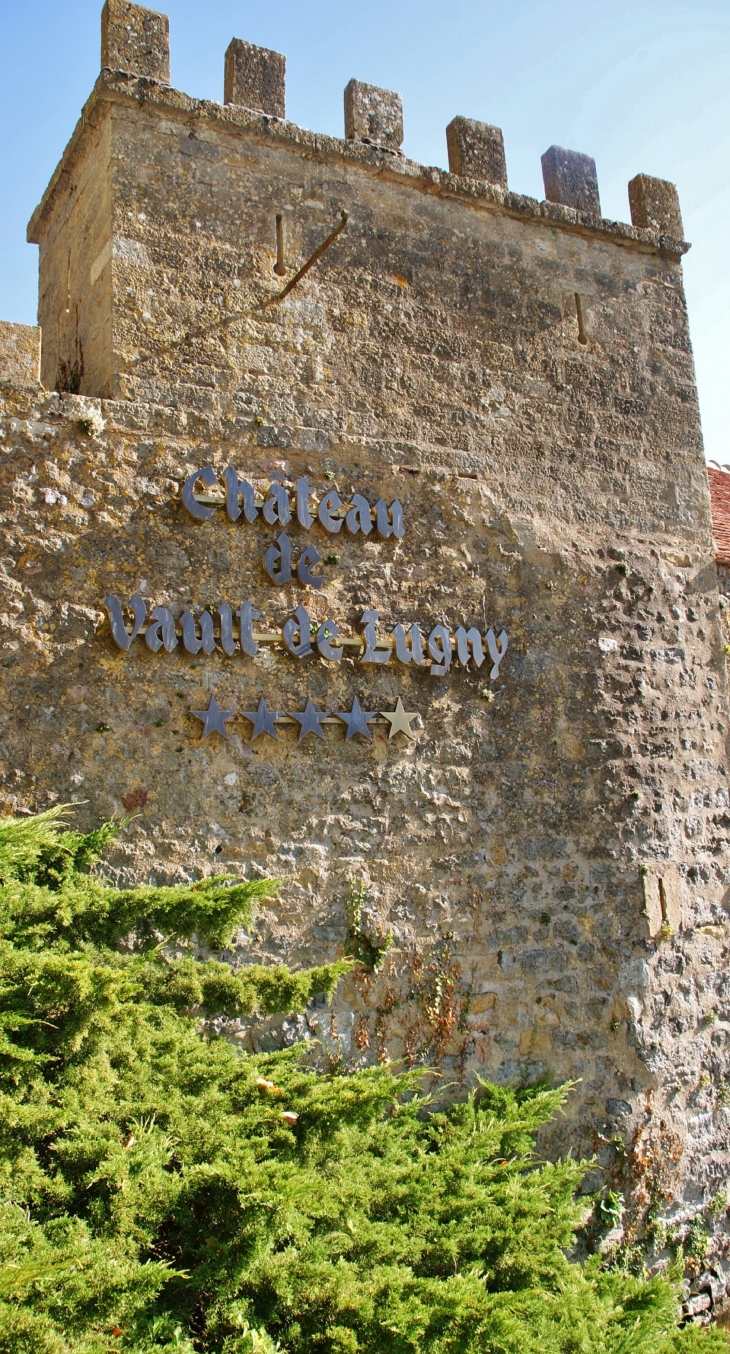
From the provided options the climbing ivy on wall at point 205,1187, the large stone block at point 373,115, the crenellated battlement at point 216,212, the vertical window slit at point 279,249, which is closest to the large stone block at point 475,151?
the crenellated battlement at point 216,212

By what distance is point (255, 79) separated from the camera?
512 cm

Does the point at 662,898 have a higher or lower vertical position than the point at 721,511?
lower

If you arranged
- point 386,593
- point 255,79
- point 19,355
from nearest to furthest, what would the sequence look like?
1. point 19,355
2. point 386,593
3. point 255,79

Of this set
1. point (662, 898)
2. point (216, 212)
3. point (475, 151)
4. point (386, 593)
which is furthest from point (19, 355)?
point (662, 898)

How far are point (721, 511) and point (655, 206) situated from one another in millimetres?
2514

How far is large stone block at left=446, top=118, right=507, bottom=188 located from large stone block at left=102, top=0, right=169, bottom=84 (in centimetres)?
166

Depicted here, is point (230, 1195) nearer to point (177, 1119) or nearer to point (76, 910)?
point (177, 1119)

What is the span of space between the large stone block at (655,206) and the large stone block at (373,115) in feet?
5.68

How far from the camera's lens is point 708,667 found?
5.91 m

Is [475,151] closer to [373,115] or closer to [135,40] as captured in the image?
[373,115]

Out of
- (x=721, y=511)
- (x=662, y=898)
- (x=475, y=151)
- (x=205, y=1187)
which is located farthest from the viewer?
(x=721, y=511)

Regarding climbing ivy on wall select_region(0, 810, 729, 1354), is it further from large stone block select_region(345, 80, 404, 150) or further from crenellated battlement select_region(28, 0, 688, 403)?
large stone block select_region(345, 80, 404, 150)

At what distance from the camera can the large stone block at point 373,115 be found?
5.35 meters

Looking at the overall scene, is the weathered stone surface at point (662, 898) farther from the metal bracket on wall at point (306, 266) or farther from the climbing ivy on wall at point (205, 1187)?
the metal bracket on wall at point (306, 266)
